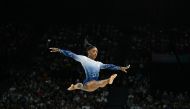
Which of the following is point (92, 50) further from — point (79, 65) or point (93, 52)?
point (79, 65)

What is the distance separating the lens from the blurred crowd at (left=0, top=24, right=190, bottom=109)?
25391mm

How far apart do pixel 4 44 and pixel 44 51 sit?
2.26 m

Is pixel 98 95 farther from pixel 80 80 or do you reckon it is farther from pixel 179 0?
pixel 179 0

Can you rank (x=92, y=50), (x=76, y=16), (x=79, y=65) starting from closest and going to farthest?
(x=92, y=50), (x=79, y=65), (x=76, y=16)

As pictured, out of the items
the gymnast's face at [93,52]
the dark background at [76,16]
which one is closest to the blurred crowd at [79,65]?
the dark background at [76,16]

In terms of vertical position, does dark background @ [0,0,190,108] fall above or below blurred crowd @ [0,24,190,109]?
above

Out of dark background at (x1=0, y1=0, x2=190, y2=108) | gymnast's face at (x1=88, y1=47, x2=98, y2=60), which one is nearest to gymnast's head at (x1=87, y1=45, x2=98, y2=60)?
gymnast's face at (x1=88, y1=47, x2=98, y2=60)

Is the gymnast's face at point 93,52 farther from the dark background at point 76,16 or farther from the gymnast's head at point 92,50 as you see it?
the dark background at point 76,16

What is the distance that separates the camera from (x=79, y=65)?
2755cm

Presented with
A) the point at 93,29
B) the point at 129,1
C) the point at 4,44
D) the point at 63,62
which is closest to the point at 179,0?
the point at 129,1

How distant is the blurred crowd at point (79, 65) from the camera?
→ 83.3ft

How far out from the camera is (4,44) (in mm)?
29922

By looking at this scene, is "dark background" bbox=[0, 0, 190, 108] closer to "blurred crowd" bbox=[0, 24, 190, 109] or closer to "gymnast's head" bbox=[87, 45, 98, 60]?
"blurred crowd" bbox=[0, 24, 190, 109]

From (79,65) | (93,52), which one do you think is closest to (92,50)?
(93,52)
